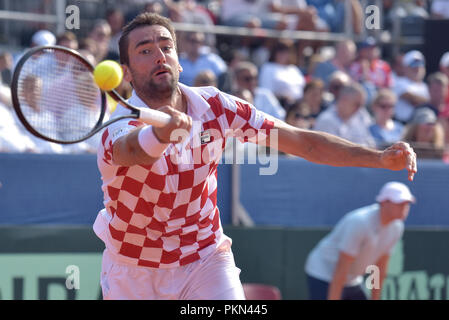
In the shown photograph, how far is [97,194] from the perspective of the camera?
282 inches

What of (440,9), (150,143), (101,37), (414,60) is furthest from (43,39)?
(440,9)

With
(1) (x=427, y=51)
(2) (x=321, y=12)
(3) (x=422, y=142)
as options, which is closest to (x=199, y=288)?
(3) (x=422, y=142)

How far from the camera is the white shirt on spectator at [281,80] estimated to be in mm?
9891

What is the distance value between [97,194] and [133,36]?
3.20 m

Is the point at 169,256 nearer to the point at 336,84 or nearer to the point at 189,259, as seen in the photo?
the point at 189,259

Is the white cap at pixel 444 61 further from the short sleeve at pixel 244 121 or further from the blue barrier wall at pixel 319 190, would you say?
the short sleeve at pixel 244 121

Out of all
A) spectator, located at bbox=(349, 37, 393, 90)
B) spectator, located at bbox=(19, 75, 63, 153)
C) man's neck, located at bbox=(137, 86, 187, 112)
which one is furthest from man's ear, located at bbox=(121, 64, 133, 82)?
spectator, located at bbox=(349, 37, 393, 90)

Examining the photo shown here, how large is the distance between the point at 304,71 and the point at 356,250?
180 inches

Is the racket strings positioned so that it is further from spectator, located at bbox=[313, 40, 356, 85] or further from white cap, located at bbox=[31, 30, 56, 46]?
spectator, located at bbox=[313, 40, 356, 85]

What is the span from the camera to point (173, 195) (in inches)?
161

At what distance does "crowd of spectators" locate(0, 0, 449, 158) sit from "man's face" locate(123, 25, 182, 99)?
3039 mm

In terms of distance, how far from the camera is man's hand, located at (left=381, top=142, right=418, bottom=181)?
160 inches

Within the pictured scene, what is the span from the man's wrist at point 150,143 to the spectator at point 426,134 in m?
5.08
